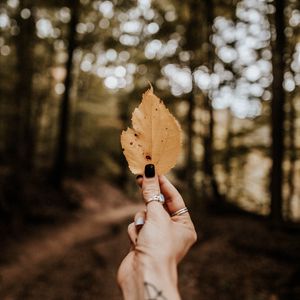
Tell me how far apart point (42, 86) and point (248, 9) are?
1106 centimetres

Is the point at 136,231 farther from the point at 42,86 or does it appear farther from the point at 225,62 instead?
the point at 42,86

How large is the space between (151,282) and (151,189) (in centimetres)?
41

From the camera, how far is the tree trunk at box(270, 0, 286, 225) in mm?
10477

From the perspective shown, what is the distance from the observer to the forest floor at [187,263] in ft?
26.2

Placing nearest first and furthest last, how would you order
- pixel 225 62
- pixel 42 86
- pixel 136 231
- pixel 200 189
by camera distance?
pixel 136 231 < pixel 225 62 < pixel 200 189 < pixel 42 86

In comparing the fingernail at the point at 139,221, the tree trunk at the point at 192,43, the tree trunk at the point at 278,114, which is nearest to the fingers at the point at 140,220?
the fingernail at the point at 139,221

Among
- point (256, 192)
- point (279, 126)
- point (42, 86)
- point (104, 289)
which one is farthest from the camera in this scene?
point (256, 192)

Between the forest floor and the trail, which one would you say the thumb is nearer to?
the forest floor

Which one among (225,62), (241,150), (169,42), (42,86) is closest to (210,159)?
(241,150)

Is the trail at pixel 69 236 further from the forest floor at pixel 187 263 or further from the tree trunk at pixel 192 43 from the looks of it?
the tree trunk at pixel 192 43

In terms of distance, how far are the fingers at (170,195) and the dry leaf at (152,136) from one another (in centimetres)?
20

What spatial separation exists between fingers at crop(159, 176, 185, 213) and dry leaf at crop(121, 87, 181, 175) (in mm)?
204

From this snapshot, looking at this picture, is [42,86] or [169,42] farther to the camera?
[42,86]

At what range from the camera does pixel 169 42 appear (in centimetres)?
1692
